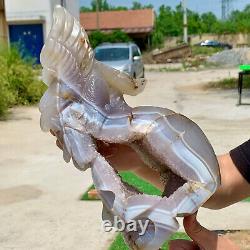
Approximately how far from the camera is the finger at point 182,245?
144cm

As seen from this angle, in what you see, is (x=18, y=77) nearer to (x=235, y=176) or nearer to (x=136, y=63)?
(x=136, y=63)

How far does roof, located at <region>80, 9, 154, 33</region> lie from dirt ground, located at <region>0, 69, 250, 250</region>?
3378 centimetres

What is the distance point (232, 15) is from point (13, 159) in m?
69.8

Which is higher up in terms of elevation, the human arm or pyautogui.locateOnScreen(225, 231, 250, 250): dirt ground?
the human arm

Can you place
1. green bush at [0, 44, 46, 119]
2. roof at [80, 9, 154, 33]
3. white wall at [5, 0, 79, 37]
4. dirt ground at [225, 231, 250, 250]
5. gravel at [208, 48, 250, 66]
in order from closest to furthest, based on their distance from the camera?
dirt ground at [225, 231, 250, 250] → green bush at [0, 44, 46, 119] → white wall at [5, 0, 79, 37] → gravel at [208, 48, 250, 66] → roof at [80, 9, 154, 33]

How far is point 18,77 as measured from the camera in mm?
12758

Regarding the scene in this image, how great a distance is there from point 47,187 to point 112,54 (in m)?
13.3

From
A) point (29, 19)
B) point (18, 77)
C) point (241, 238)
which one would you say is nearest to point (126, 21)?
point (29, 19)

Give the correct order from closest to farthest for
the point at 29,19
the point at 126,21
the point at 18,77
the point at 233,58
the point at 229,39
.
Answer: the point at 18,77 < the point at 29,19 < the point at 233,58 < the point at 229,39 < the point at 126,21

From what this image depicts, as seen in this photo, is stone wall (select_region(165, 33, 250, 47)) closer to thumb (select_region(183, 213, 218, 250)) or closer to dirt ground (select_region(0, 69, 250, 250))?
dirt ground (select_region(0, 69, 250, 250))

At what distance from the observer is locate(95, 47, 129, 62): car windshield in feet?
60.6

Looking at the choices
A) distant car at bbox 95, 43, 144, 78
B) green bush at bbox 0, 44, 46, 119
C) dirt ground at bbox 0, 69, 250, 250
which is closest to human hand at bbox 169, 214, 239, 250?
dirt ground at bbox 0, 69, 250, 250

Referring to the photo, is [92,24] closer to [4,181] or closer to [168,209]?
[4,181]

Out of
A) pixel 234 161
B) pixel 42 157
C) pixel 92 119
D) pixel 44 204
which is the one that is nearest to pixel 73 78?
pixel 92 119
